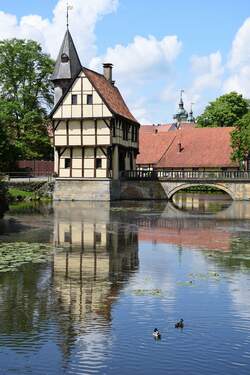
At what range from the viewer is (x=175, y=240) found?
25.6m

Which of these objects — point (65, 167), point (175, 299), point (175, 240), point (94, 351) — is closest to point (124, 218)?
point (175, 240)

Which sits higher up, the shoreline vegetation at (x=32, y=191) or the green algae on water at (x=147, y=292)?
the shoreline vegetation at (x=32, y=191)

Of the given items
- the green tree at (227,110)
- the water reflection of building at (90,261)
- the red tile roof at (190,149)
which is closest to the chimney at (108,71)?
the red tile roof at (190,149)

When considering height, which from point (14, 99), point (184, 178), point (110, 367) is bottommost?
point (110, 367)

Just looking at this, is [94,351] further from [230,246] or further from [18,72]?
[18,72]

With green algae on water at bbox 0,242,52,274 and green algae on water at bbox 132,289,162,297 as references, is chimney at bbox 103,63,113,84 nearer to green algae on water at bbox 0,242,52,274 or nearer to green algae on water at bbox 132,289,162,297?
green algae on water at bbox 0,242,52,274

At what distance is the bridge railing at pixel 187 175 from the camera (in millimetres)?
53188

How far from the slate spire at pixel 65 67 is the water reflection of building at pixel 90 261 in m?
22.7

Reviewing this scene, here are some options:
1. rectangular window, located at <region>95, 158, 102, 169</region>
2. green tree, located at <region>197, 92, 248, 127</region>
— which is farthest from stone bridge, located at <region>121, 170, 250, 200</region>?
green tree, located at <region>197, 92, 248, 127</region>

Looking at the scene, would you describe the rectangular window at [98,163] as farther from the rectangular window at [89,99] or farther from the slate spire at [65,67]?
the slate spire at [65,67]

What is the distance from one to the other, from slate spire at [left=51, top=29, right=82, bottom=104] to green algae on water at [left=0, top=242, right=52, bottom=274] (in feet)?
111

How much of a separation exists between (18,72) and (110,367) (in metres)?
53.8

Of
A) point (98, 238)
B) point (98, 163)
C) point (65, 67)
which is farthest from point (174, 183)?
point (98, 238)

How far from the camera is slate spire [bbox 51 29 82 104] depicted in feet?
182
